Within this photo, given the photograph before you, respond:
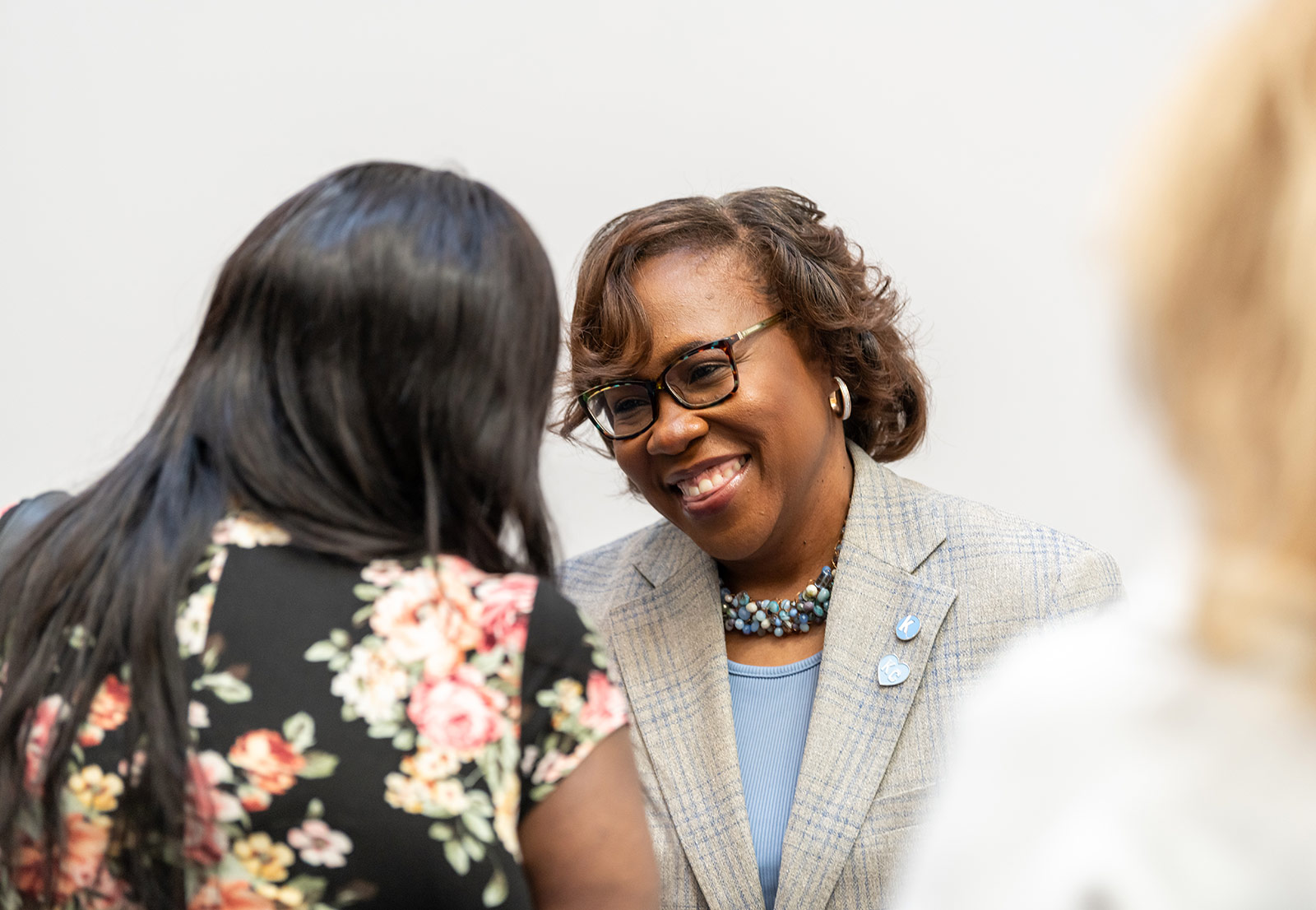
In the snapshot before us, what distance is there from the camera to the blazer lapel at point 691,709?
6.40 ft

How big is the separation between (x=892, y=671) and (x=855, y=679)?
0.06 m

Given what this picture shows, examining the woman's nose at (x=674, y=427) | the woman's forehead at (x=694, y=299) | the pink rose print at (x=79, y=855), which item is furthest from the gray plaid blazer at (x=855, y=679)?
the pink rose print at (x=79, y=855)

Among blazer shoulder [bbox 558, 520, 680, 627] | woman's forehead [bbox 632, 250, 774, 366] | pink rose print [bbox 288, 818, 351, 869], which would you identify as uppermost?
woman's forehead [bbox 632, 250, 774, 366]

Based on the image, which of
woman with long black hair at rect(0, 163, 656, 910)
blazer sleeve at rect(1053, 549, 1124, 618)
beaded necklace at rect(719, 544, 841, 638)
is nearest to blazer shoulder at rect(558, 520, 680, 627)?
beaded necklace at rect(719, 544, 841, 638)

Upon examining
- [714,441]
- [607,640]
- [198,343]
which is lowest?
[607,640]

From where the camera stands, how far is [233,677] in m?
1.03

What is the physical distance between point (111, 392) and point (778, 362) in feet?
5.47

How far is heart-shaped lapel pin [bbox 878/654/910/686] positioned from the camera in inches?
79.1

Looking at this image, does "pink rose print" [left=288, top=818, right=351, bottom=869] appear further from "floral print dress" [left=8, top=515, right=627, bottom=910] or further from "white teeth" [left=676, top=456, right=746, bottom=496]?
"white teeth" [left=676, top=456, right=746, bottom=496]

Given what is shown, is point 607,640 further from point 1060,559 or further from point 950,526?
point 1060,559

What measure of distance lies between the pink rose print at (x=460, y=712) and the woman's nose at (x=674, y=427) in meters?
1.11

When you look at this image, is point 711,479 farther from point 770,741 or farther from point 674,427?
point 770,741

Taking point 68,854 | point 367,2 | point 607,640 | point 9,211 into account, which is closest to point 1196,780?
point 68,854

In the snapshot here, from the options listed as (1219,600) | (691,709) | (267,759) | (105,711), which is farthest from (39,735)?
(691,709)
